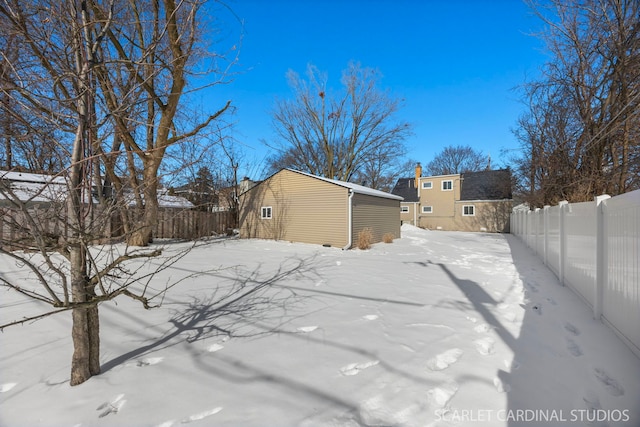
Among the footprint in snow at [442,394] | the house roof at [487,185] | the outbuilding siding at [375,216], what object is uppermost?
the house roof at [487,185]

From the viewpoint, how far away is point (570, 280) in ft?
15.1

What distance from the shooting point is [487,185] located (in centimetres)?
2322

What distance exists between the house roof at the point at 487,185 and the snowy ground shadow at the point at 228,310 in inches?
848

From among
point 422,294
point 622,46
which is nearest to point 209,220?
point 422,294

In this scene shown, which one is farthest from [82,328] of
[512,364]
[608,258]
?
[608,258]

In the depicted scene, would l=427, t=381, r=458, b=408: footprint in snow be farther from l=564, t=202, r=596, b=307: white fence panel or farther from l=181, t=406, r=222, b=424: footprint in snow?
l=564, t=202, r=596, b=307: white fence panel

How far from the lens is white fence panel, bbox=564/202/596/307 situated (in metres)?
3.52

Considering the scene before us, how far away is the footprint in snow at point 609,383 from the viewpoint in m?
2.05

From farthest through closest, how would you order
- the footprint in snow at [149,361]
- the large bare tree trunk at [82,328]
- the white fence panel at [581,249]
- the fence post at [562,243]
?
the fence post at [562,243]
the white fence panel at [581,249]
the footprint in snow at [149,361]
the large bare tree trunk at [82,328]

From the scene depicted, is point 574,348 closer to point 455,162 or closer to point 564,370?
point 564,370

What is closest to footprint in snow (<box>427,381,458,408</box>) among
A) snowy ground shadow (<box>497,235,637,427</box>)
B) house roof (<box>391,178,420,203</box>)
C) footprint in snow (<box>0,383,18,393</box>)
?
snowy ground shadow (<box>497,235,637,427</box>)

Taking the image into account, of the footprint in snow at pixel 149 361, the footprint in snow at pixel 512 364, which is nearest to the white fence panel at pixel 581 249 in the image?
the footprint in snow at pixel 512 364

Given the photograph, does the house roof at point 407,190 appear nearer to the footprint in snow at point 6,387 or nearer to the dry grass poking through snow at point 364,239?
the dry grass poking through snow at point 364,239

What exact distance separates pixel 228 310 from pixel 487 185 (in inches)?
986
